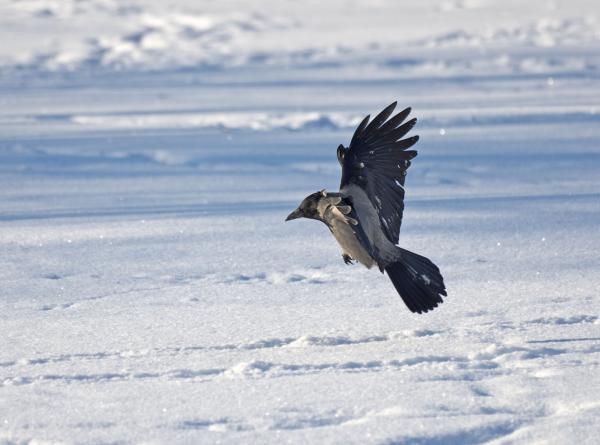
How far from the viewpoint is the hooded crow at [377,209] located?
11.6 ft

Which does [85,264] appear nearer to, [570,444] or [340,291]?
[340,291]

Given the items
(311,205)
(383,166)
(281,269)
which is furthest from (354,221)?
(281,269)

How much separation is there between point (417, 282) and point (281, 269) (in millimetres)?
996

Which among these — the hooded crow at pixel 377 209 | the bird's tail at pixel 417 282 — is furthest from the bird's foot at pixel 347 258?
the bird's tail at pixel 417 282

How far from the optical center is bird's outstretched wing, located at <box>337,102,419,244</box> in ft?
12.2

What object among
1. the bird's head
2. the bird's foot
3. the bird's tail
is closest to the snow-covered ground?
the bird's tail

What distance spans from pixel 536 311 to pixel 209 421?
1.46 metres

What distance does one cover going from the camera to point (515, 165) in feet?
22.6

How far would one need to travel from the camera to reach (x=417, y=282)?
Result: 3.52 meters

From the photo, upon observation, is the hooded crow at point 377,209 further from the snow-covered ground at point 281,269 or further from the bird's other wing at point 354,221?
the snow-covered ground at point 281,269

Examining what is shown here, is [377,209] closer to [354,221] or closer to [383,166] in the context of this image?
[383,166]

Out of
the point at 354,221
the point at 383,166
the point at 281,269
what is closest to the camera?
the point at 354,221

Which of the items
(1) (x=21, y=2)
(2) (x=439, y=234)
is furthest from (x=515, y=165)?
(1) (x=21, y=2)

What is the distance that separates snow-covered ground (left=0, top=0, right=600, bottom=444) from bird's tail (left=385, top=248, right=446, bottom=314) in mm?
93
